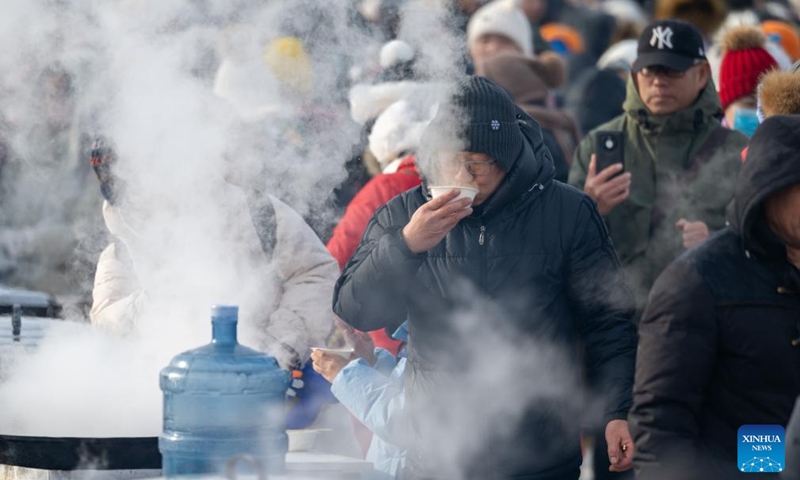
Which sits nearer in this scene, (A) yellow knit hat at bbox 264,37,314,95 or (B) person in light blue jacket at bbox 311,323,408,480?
(B) person in light blue jacket at bbox 311,323,408,480

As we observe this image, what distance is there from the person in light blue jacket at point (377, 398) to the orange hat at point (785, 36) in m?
5.83

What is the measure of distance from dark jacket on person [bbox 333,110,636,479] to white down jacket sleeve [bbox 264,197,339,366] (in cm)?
94

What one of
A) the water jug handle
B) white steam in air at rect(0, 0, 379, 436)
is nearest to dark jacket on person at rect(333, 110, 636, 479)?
the water jug handle

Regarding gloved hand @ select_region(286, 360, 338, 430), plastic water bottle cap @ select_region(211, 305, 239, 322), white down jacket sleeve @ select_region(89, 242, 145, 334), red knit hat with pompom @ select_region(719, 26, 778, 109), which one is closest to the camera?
plastic water bottle cap @ select_region(211, 305, 239, 322)

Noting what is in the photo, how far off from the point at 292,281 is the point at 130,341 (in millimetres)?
806

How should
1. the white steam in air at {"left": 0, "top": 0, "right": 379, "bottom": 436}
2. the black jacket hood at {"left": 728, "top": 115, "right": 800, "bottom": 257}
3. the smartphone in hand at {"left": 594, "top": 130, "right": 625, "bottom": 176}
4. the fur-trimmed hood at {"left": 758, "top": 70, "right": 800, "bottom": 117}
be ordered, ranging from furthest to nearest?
the smartphone in hand at {"left": 594, "top": 130, "right": 625, "bottom": 176} → the white steam in air at {"left": 0, "top": 0, "right": 379, "bottom": 436} → the fur-trimmed hood at {"left": 758, "top": 70, "right": 800, "bottom": 117} → the black jacket hood at {"left": 728, "top": 115, "right": 800, "bottom": 257}

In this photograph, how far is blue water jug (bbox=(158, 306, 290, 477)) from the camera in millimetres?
3715

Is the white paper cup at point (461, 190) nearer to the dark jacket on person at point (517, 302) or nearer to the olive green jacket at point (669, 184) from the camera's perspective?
the dark jacket on person at point (517, 302)

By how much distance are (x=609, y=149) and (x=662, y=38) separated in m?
0.58

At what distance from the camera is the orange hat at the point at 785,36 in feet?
31.0

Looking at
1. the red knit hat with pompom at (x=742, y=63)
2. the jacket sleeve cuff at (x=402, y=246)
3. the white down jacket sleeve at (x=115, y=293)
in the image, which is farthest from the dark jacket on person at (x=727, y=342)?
the red knit hat with pompom at (x=742, y=63)

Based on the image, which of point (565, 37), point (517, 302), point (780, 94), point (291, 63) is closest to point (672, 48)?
point (780, 94)

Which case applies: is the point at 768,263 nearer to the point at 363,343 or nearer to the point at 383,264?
the point at 383,264

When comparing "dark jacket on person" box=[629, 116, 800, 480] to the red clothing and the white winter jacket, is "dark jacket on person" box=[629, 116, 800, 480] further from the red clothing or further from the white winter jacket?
the red clothing
